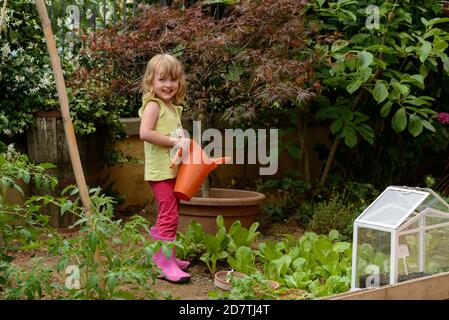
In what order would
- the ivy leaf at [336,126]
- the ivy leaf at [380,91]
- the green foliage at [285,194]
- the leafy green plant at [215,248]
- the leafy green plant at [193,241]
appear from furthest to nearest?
1. the green foliage at [285,194]
2. the ivy leaf at [336,126]
3. the ivy leaf at [380,91]
4. the leafy green plant at [193,241]
5. the leafy green plant at [215,248]

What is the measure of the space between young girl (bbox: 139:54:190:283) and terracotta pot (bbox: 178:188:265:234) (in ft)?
1.95

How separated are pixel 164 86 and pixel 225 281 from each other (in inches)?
44.4

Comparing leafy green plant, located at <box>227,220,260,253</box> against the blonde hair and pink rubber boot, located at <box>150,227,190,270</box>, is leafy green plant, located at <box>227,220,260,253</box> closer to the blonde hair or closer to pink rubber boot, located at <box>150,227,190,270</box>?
pink rubber boot, located at <box>150,227,190,270</box>

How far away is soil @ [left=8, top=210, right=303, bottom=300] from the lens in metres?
4.18

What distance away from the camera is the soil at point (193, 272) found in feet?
13.7

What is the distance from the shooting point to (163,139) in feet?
14.1

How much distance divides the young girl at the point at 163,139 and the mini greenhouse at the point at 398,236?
1021 millimetres

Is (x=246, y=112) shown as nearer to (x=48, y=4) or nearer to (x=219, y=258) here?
(x=219, y=258)

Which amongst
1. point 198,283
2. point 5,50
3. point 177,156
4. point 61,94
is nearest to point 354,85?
point 177,156

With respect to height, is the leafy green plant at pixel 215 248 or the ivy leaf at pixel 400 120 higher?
the ivy leaf at pixel 400 120

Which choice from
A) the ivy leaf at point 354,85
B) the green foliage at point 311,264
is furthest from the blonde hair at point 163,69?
the ivy leaf at point 354,85

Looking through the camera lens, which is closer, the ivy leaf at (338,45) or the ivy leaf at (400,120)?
the ivy leaf at (338,45)

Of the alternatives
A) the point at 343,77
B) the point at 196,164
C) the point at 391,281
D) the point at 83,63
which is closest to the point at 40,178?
the point at 196,164

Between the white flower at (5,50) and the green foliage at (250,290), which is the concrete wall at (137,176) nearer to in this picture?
the white flower at (5,50)
